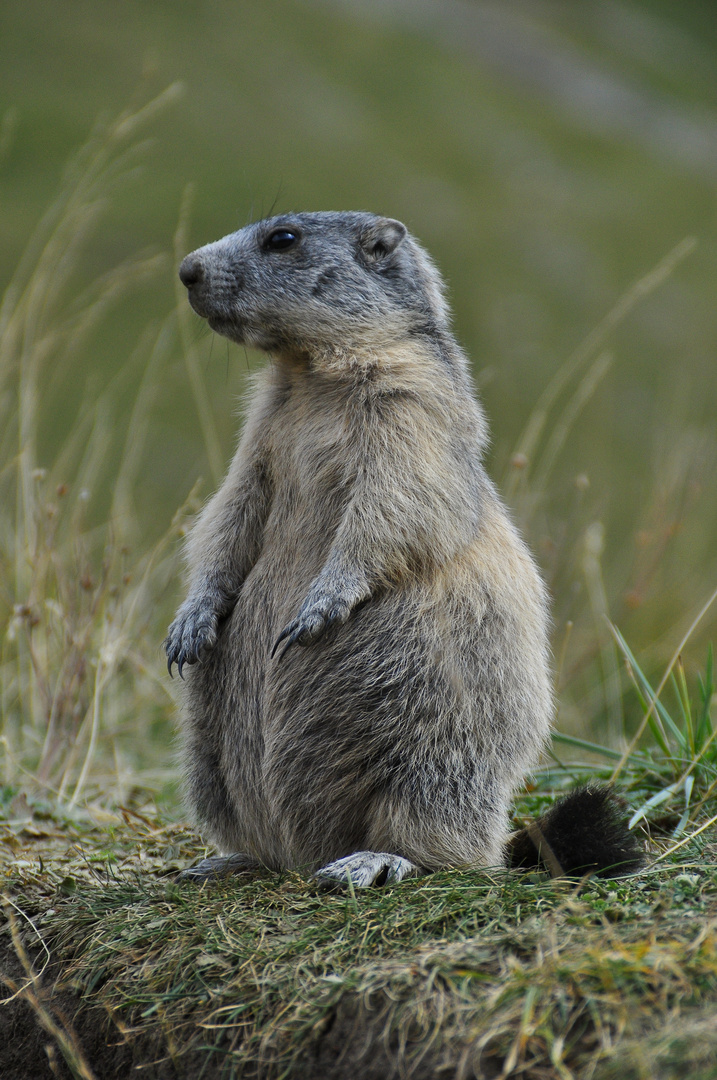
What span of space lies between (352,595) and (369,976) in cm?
125

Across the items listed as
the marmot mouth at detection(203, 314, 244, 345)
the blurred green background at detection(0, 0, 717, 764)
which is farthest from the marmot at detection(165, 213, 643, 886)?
the blurred green background at detection(0, 0, 717, 764)

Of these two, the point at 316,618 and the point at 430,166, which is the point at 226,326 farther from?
the point at 430,166

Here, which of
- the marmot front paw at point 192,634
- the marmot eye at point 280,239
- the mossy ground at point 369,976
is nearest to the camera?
the mossy ground at point 369,976

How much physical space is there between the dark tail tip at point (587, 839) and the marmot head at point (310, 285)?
186 cm

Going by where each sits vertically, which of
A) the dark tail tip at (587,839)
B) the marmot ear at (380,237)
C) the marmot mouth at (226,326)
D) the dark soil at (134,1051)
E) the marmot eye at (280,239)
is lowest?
the dark soil at (134,1051)

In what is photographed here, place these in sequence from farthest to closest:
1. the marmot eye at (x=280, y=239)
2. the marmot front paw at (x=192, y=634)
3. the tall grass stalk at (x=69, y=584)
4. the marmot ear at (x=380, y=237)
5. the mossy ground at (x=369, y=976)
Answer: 1. the tall grass stalk at (x=69, y=584)
2. the marmot ear at (x=380, y=237)
3. the marmot eye at (x=280, y=239)
4. the marmot front paw at (x=192, y=634)
5. the mossy ground at (x=369, y=976)

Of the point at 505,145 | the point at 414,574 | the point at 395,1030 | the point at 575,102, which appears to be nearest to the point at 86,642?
the point at 414,574

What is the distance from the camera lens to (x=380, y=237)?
3959 mm

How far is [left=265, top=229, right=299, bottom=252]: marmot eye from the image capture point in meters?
3.84

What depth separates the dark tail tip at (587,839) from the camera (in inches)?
130

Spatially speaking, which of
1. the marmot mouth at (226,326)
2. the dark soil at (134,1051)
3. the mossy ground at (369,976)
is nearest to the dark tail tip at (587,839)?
the mossy ground at (369,976)

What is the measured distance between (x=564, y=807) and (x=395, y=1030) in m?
1.23

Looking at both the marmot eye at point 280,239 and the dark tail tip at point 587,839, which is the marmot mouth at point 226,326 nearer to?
the marmot eye at point 280,239

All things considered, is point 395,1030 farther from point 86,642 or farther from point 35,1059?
point 86,642
